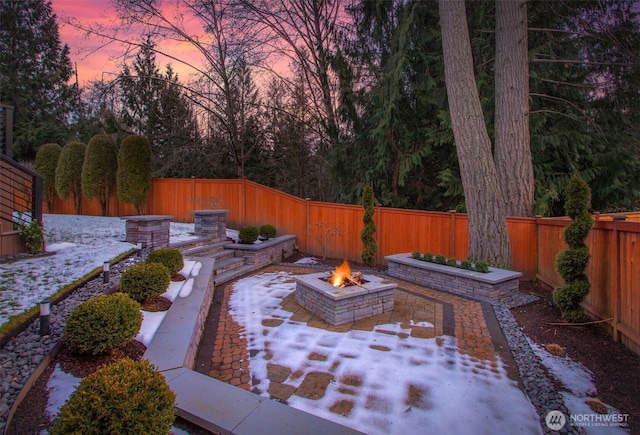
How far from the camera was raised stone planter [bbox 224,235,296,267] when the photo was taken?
7.99 meters

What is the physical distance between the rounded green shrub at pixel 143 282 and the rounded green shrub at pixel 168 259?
3.37ft

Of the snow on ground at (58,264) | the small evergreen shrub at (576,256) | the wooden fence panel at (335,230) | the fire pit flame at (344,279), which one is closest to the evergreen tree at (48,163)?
the snow on ground at (58,264)

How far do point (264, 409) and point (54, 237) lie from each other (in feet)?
23.6

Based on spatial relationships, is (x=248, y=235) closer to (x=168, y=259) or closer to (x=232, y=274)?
(x=232, y=274)

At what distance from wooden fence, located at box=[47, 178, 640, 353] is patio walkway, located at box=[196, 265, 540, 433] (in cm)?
132

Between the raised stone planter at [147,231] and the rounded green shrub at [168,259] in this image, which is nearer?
the rounded green shrub at [168,259]

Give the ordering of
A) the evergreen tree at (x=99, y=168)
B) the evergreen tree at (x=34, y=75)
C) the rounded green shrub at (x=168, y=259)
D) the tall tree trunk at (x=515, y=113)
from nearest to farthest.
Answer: the rounded green shrub at (x=168, y=259) < the tall tree trunk at (x=515, y=113) < the evergreen tree at (x=99, y=168) < the evergreen tree at (x=34, y=75)

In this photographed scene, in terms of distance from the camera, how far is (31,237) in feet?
18.1

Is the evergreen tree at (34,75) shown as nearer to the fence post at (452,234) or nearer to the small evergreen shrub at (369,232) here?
the small evergreen shrub at (369,232)

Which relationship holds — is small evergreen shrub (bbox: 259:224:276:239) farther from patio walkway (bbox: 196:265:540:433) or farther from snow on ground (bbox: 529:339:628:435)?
snow on ground (bbox: 529:339:628:435)

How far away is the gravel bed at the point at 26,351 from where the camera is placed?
7.35 feet

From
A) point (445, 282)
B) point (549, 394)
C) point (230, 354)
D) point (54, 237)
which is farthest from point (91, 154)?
point (549, 394)

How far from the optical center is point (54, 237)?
710cm

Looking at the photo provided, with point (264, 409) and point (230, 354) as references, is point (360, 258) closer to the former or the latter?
point (230, 354)
